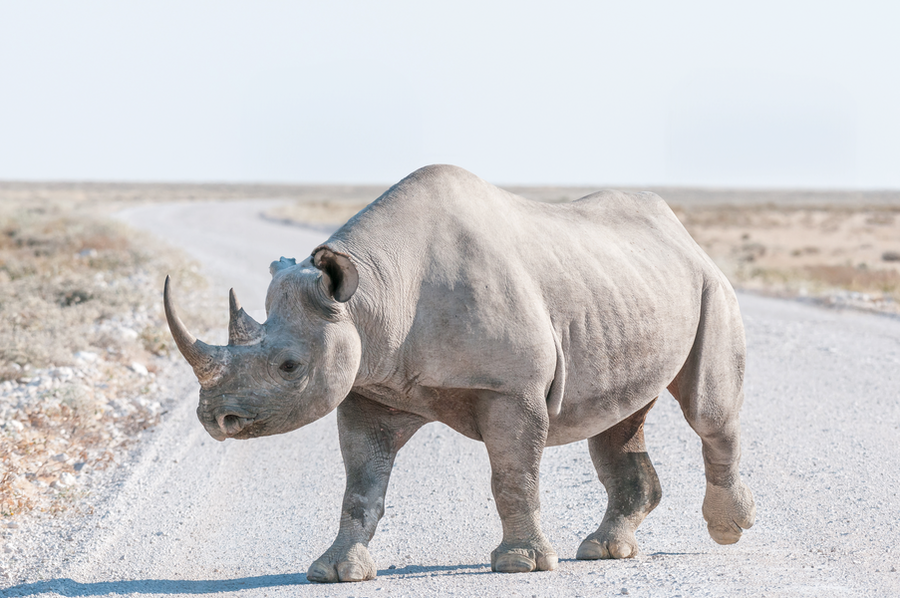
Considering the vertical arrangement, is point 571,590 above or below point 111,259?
above

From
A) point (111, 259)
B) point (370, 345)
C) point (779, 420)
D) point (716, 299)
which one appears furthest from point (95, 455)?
point (111, 259)

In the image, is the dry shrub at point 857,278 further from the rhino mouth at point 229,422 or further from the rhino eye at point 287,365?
the rhino mouth at point 229,422

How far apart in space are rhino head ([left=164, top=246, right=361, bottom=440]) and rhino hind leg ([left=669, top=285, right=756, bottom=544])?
2185 millimetres

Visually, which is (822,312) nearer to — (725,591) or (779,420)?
(779,420)

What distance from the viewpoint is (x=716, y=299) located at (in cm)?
573

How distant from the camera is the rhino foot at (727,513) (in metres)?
5.74

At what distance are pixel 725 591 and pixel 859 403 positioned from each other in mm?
5585

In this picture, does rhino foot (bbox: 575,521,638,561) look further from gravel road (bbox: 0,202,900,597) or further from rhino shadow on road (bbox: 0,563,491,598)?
rhino shadow on road (bbox: 0,563,491,598)

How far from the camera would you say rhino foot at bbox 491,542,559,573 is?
4.90 metres

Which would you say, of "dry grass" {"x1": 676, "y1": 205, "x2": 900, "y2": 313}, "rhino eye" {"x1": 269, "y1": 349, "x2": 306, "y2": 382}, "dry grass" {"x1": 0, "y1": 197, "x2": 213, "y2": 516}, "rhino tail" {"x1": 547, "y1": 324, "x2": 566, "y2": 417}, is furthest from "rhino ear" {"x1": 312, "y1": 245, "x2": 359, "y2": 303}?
"dry grass" {"x1": 676, "y1": 205, "x2": 900, "y2": 313}

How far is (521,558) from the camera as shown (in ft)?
16.1

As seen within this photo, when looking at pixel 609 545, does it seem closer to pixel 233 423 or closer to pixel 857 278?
pixel 233 423

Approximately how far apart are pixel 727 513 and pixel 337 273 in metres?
2.83

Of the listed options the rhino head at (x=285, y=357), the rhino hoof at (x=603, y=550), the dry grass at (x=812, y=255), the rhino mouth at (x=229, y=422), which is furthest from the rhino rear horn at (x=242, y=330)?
the dry grass at (x=812, y=255)
